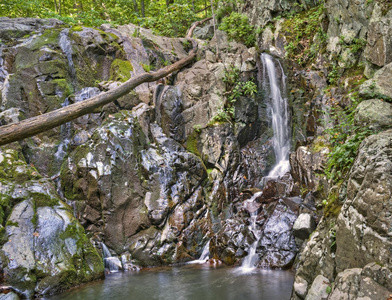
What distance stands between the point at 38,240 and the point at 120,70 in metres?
7.96

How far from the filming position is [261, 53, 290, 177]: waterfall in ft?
36.5

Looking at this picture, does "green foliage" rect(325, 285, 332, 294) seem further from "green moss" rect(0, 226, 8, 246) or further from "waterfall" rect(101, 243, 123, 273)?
"green moss" rect(0, 226, 8, 246)

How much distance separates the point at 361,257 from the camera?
3.50 m

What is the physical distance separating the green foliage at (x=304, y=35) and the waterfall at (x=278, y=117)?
0.92 meters

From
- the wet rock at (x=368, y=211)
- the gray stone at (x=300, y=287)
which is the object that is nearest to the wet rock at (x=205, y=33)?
the wet rock at (x=368, y=211)

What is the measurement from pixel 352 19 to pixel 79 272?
11449mm

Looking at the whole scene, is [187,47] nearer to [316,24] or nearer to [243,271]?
[316,24]

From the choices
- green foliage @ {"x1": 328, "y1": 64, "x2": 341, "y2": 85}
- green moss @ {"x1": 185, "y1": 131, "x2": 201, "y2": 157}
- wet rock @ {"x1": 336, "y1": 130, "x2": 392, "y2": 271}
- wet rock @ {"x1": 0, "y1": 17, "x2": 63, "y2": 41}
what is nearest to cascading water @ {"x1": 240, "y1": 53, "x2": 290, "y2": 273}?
green foliage @ {"x1": 328, "y1": 64, "x2": 341, "y2": 85}

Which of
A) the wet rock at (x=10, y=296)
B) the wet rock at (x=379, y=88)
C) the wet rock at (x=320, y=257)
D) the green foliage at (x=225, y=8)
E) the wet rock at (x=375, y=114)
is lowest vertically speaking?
the wet rock at (x=10, y=296)

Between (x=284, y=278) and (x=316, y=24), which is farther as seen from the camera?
(x=316, y=24)

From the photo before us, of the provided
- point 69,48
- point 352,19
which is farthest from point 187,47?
point 352,19

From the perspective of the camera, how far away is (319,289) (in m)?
3.89

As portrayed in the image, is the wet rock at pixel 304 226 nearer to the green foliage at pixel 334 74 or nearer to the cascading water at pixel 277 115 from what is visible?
the cascading water at pixel 277 115

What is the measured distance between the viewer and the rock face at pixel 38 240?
656 centimetres
